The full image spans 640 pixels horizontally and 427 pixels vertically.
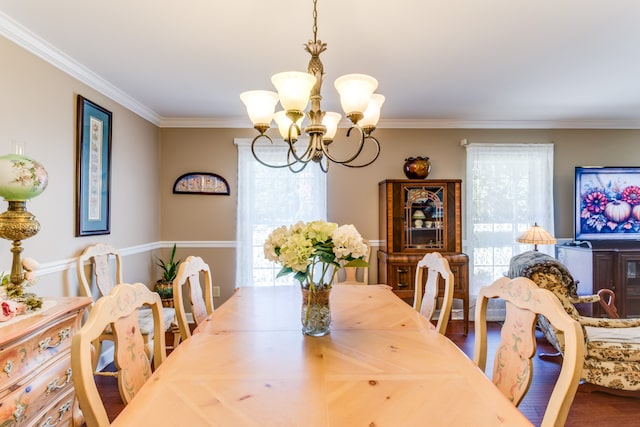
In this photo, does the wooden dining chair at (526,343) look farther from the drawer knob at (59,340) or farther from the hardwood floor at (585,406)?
the drawer knob at (59,340)

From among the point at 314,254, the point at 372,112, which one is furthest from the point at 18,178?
the point at 372,112

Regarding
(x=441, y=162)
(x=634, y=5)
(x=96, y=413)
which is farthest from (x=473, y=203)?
(x=96, y=413)

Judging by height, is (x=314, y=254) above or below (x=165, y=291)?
above

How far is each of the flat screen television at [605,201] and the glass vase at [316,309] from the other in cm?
378

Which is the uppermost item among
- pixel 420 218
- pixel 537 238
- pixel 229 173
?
pixel 229 173

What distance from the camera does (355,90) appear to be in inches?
63.7

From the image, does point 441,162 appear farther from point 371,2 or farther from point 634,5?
point 371,2

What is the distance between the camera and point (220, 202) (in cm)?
414

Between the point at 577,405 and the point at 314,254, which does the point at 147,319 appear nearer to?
the point at 314,254

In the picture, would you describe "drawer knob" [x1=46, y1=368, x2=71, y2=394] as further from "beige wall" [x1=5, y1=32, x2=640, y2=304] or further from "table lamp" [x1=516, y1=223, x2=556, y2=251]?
"table lamp" [x1=516, y1=223, x2=556, y2=251]

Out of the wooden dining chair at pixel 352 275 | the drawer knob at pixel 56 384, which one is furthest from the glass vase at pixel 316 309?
the wooden dining chair at pixel 352 275

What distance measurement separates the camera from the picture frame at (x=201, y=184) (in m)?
4.10

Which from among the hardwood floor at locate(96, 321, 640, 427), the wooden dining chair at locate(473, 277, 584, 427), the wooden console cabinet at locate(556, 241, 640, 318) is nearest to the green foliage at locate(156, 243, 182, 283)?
the hardwood floor at locate(96, 321, 640, 427)

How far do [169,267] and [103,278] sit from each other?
1.14 metres
